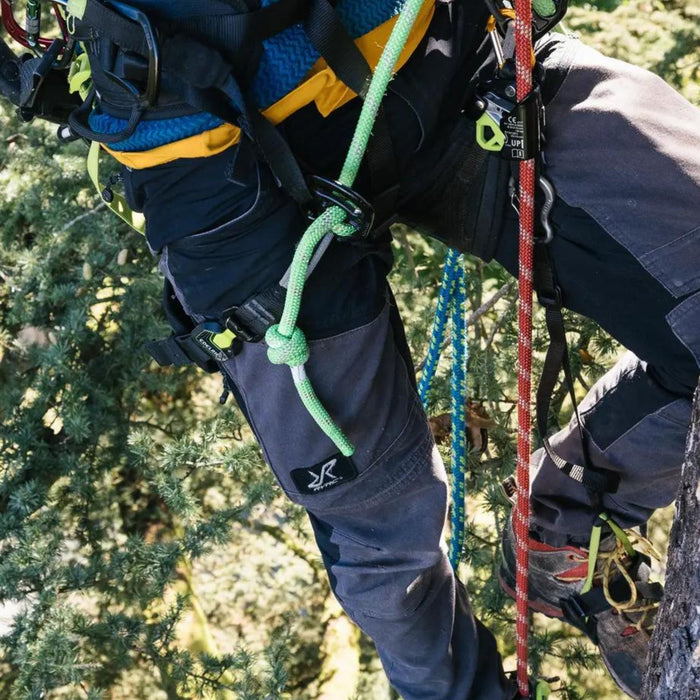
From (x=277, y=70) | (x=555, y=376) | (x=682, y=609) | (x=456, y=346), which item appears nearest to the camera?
(x=682, y=609)

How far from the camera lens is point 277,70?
1.44m

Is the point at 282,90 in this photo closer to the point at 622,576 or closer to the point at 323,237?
the point at 323,237

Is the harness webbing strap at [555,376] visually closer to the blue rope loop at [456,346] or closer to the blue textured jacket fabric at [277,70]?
the blue rope loop at [456,346]

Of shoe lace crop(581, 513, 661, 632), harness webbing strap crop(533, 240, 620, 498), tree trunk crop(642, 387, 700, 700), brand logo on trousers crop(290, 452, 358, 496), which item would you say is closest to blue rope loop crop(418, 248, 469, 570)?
harness webbing strap crop(533, 240, 620, 498)

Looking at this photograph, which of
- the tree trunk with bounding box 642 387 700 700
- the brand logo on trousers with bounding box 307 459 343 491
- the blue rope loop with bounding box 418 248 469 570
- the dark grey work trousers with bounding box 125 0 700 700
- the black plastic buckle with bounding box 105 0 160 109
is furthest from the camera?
the blue rope loop with bounding box 418 248 469 570

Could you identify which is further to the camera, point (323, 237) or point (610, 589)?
point (610, 589)

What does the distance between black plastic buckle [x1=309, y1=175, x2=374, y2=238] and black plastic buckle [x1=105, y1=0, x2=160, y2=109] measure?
11.9 inches

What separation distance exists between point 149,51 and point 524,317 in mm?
800

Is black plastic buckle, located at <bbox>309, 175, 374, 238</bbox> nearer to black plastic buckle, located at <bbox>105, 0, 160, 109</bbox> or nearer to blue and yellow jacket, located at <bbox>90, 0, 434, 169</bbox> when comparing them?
blue and yellow jacket, located at <bbox>90, 0, 434, 169</bbox>

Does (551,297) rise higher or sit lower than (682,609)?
higher

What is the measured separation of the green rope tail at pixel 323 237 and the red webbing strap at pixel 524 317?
0.18m

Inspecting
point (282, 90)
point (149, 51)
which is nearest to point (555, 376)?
point (282, 90)

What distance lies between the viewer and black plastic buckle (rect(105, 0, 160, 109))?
4.27ft

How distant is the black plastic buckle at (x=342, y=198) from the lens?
1487 mm
